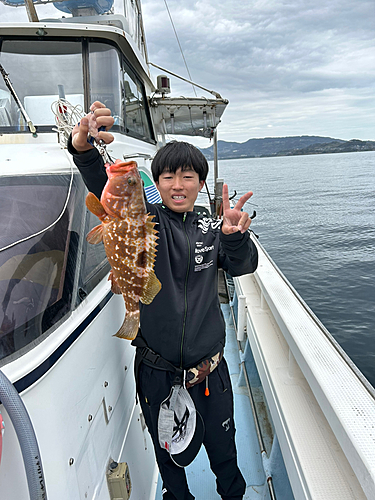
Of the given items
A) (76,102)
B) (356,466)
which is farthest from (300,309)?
(76,102)

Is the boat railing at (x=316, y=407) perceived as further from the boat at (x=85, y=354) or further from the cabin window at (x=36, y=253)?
the cabin window at (x=36, y=253)

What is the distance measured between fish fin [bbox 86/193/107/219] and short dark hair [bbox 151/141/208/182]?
0.64 meters

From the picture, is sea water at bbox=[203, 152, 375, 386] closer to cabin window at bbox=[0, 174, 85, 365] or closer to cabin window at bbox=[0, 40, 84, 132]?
cabin window at bbox=[0, 174, 85, 365]

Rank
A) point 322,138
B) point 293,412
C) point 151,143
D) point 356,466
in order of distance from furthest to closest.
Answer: point 322,138
point 151,143
point 293,412
point 356,466

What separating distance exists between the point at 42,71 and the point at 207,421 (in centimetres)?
321

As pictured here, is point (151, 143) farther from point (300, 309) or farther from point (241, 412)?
point (241, 412)

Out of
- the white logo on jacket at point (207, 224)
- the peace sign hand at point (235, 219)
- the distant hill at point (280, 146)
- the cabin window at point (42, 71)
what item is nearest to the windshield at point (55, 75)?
the cabin window at point (42, 71)

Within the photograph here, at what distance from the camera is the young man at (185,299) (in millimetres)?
1844

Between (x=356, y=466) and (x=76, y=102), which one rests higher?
(x=76, y=102)

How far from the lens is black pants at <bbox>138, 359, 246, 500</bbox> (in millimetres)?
1940

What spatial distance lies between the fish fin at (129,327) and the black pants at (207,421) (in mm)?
532

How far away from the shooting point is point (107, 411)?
176 cm

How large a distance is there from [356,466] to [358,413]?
276 mm

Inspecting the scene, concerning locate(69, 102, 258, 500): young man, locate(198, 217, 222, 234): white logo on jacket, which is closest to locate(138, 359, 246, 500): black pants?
locate(69, 102, 258, 500): young man
